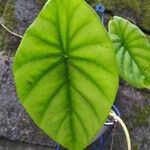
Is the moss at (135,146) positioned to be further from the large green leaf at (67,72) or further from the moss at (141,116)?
the large green leaf at (67,72)

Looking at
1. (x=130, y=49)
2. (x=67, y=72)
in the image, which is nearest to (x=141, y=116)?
(x=130, y=49)

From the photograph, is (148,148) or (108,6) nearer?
(148,148)

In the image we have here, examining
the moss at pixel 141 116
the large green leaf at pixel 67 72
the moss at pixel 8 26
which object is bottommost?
the moss at pixel 141 116

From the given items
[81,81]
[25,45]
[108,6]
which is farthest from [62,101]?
[108,6]

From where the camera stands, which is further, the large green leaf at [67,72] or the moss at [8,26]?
the moss at [8,26]

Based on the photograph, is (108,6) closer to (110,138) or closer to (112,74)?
(110,138)

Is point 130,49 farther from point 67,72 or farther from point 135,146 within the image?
point 135,146

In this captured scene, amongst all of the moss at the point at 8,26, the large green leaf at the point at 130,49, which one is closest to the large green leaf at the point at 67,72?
the large green leaf at the point at 130,49
